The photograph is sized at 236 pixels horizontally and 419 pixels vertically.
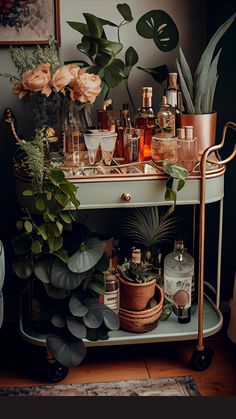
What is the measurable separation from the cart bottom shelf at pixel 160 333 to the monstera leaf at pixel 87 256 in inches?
12.0

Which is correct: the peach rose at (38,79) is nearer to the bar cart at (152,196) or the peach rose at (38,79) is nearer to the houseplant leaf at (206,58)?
the bar cart at (152,196)

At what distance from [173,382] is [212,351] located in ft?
0.69

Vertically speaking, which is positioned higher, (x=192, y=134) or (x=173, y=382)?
(x=192, y=134)

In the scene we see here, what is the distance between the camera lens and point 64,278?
2.36 m

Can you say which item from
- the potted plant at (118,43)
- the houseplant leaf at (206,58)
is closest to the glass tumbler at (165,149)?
the houseplant leaf at (206,58)

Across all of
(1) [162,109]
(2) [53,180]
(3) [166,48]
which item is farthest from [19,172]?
(3) [166,48]

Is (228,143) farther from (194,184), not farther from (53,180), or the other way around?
(53,180)

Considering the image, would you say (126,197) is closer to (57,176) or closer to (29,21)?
(57,176)

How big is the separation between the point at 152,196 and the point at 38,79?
568mm

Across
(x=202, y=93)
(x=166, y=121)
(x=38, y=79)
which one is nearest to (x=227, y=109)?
(x=202, y=93)

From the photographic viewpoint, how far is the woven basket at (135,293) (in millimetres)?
2514

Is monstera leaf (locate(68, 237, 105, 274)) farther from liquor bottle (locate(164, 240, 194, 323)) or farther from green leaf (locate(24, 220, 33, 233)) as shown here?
liquor bottle (locate(164, 240, 194, 323))

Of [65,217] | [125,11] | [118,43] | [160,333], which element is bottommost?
[160,333]

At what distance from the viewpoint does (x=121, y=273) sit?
259cm
